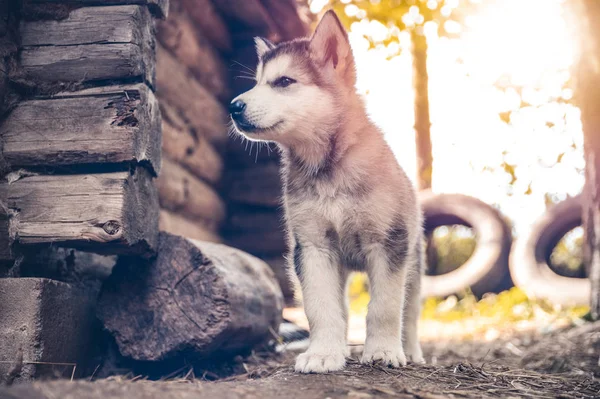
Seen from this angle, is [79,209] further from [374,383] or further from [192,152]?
[192,152]

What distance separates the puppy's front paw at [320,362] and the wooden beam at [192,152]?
96.2 inches

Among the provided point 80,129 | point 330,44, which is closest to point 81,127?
point 80,129

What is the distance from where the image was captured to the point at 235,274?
11.0 ft

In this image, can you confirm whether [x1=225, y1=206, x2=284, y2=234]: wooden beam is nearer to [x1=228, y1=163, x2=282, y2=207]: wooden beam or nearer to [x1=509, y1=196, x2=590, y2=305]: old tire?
[x1=228, y1=163, x2=282, y2=207]: wooden beam

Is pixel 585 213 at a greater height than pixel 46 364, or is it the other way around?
pixel 585 213

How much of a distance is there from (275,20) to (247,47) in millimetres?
497

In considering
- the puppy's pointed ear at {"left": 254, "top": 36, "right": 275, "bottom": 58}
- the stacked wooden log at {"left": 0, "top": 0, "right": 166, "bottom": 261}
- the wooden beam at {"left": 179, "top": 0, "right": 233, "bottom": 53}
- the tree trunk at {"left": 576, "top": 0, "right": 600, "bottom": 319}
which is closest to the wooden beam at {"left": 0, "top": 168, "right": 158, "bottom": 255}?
the stacked wooden log at {"left": 0, "top": 0, "right": 166, "bottom": 261}

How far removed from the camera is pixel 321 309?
278cm

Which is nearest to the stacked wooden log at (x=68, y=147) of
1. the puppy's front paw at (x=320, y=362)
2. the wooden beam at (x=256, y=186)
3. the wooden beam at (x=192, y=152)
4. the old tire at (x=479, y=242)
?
the puppy's front paw at (x=320, y=362)

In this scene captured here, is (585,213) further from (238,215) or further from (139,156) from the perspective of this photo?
(139,156)

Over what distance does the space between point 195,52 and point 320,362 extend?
3.49 metres

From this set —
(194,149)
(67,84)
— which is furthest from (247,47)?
(67,84)

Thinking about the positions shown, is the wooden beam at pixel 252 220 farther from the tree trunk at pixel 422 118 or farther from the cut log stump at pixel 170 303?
the tree trunk at pixel 422 118

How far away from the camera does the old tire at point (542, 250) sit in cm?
715
